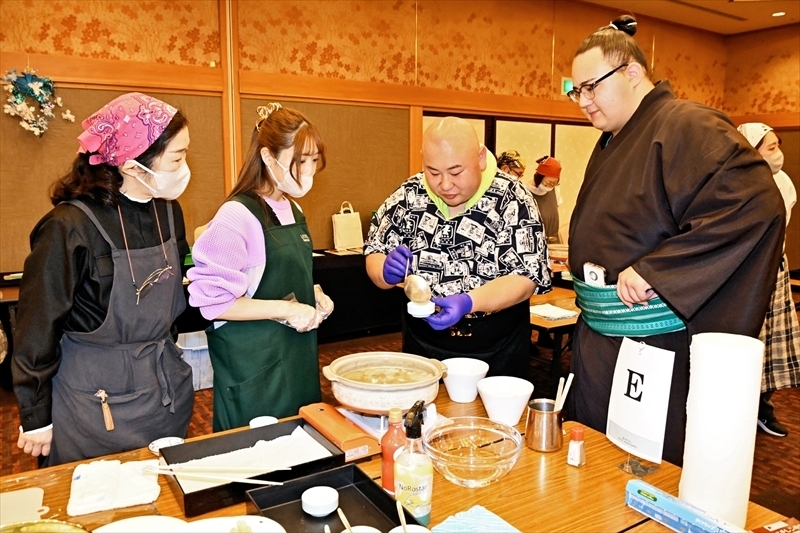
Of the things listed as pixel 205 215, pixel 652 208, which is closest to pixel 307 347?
pixel 652 208

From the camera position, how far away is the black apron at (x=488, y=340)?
222 centimetres

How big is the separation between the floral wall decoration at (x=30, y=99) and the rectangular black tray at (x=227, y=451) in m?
3.85

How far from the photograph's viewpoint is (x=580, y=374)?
6.20 feet

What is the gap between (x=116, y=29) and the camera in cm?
460

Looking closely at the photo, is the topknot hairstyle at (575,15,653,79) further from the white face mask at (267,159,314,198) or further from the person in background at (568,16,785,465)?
the white face mask at (267,159,314,198)

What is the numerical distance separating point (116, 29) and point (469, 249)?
3817 mm

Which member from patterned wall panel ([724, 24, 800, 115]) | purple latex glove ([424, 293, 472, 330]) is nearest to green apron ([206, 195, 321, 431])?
purple latex glove ([424, 293, 472, 330])

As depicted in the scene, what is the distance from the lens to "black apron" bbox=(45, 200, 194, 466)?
1.72 metres

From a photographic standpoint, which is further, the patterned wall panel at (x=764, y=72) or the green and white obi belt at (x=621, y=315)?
the patterned wall panel at (x=764, y=72)

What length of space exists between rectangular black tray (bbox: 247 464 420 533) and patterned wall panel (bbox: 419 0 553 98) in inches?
212

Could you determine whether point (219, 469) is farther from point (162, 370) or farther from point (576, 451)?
point (576, 451)

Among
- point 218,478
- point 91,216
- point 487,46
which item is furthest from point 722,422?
point 487,46

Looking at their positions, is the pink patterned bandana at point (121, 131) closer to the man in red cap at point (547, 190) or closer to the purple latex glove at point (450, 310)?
the purple latex glove at point (450, 310)

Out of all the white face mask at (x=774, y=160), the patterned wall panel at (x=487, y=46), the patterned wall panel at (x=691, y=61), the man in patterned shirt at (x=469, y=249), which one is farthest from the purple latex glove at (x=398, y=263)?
the patterned wall panel at (x=691, y=61)
